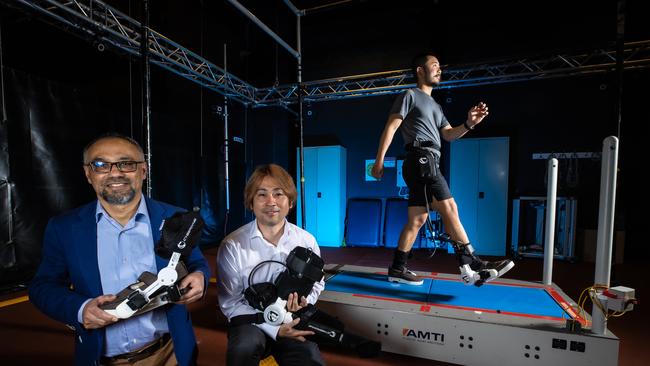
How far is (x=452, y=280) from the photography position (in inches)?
107

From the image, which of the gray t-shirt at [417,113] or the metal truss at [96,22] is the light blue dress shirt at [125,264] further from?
the metal truss at [96,22]

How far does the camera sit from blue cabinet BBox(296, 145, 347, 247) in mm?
6402

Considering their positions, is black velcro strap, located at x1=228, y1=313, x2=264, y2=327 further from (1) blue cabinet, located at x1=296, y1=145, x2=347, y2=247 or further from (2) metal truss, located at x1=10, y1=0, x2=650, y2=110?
(1) blue cabinet, located at x1=296, y1=145, x2=347, y2=247

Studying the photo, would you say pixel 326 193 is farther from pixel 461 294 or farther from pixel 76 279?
pixel 76 279

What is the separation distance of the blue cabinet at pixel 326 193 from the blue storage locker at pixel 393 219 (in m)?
1.08

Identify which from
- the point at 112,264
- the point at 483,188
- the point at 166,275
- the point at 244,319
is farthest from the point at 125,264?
the point at 483,188

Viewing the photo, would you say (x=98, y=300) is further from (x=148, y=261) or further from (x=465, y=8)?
(x=465, y=8)

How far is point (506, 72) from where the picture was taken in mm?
5504

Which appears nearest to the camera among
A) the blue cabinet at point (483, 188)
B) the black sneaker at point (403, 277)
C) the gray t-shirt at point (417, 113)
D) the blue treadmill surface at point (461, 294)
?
the blue treadmill surface at point (461, 294)

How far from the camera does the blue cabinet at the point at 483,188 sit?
549cm

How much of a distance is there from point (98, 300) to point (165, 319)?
413mm

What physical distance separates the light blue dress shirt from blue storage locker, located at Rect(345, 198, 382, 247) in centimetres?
525

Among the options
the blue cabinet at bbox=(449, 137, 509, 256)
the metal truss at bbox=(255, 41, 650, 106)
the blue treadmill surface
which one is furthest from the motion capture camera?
the blue cabinet at bbox=(449, 137, 509, 256)

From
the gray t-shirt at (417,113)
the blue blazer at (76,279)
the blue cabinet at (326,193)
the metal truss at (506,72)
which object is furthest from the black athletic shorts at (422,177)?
the blue cabinet at (326,193)
